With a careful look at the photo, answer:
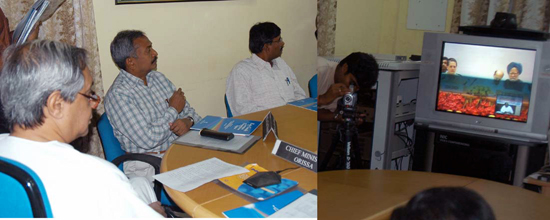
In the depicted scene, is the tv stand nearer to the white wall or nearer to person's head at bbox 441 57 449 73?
person's head at bbox 441 57 449 73

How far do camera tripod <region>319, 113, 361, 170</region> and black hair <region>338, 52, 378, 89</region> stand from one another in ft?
0.16

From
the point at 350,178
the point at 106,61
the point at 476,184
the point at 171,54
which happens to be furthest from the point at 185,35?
the point at 476,184

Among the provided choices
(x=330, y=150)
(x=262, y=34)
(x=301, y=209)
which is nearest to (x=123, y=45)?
(x=262, y=34)

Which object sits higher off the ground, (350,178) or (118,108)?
(350,178)

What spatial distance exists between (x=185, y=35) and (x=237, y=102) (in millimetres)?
516

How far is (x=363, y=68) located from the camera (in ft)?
1.78

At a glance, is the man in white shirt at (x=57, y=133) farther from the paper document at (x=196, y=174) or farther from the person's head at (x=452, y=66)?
the person's head at (x=452, y=66)

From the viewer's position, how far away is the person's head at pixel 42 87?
44.9 inches

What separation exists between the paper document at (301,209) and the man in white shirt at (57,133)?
37 centimetres

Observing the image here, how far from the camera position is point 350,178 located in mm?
564

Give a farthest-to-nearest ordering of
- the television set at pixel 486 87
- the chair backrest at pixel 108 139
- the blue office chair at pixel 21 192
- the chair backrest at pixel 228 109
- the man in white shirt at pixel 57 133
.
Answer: the chair backrest at pixel 108 139 < the chair backrest at pixel 228 109 < the man in white shirt at pixel 57 133 < the blue office chair at pixel 21 192 < the television set at pixel 486 87

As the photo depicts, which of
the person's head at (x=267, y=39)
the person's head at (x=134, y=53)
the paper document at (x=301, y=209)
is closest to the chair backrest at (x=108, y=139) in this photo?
the person's head at (x=134, y=53)

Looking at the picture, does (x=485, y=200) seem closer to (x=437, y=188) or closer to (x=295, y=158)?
(x=437, y=188)

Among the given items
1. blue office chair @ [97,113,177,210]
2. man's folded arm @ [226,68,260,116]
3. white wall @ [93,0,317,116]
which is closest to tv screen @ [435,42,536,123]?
white wall @ [93,0,317,116]
